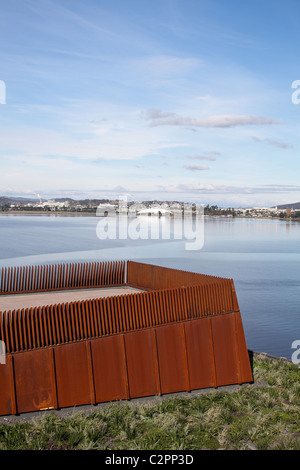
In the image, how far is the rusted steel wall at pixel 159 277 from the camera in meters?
18.0

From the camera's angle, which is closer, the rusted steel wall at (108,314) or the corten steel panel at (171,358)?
the rusted steel wall at (108,314)

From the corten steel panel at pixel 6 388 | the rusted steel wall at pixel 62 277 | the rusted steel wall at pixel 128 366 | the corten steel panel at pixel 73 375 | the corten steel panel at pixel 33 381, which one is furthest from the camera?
the rusted steel wall at pixel 62 277

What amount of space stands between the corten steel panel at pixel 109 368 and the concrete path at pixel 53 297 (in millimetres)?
6137

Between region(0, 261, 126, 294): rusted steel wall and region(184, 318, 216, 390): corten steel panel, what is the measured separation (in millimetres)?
9467

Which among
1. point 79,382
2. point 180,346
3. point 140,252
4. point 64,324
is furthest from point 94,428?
point 140,252

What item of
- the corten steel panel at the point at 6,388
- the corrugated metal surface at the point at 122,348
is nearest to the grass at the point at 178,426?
the corrugated metal surface at the point at 122,348

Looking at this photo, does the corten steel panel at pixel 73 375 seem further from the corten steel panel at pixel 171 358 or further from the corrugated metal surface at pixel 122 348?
the corten steel panel at pixel 171 358

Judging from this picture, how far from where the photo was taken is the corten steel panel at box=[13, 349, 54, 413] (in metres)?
12.5

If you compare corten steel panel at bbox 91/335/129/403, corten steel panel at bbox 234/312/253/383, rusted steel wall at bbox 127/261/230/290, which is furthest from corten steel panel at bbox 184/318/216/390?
corten steel panel at bbox 91/335/129/403

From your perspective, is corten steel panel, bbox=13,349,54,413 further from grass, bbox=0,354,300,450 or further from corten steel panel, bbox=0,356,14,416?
grass, bbox=0,354,300,450

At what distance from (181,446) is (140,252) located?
68346 mm

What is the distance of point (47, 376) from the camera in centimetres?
1286

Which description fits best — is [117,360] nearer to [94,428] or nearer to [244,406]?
[94,428]

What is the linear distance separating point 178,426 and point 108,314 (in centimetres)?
369
